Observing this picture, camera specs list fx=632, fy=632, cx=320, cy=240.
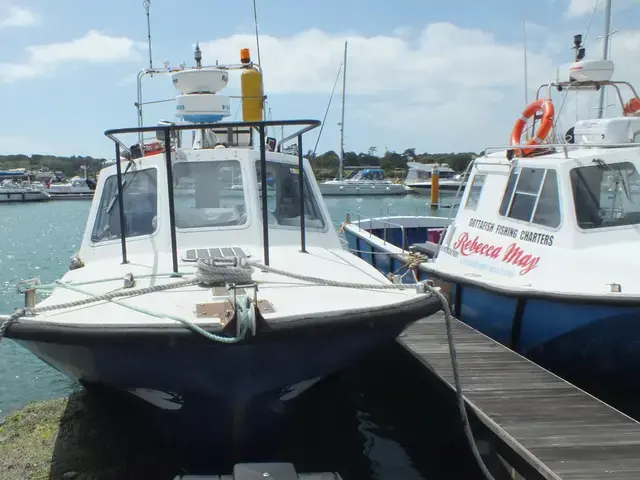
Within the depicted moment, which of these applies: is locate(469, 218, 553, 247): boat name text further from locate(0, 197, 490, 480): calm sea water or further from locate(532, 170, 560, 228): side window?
locate(0, 197, 490, 480): calm sea water

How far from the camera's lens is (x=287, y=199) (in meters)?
6.25

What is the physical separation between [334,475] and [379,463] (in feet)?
5.93

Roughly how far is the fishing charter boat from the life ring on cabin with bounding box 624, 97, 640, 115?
4.59 m

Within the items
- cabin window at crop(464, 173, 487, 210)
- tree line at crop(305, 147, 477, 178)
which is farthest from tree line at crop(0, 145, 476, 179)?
cabin window at crop(464, 173, 487, 210)

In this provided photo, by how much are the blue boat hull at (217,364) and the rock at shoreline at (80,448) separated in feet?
2.40

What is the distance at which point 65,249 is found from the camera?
22.3 metres

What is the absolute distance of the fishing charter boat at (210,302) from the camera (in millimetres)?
3822

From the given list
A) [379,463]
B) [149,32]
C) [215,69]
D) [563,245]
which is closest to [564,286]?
[563,245]

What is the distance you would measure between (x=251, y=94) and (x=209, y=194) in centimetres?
182

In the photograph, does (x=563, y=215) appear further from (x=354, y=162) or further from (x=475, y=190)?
(x=354, y=162)

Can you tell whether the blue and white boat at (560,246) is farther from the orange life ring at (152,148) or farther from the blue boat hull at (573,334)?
the orange life ring at (152,148)

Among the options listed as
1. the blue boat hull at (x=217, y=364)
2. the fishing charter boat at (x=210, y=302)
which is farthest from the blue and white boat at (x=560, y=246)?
the blue boat hull at (x=217, y=364)

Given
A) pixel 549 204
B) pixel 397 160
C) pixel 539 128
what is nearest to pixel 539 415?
pixel 549 204

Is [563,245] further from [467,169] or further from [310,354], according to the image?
[310,354]
